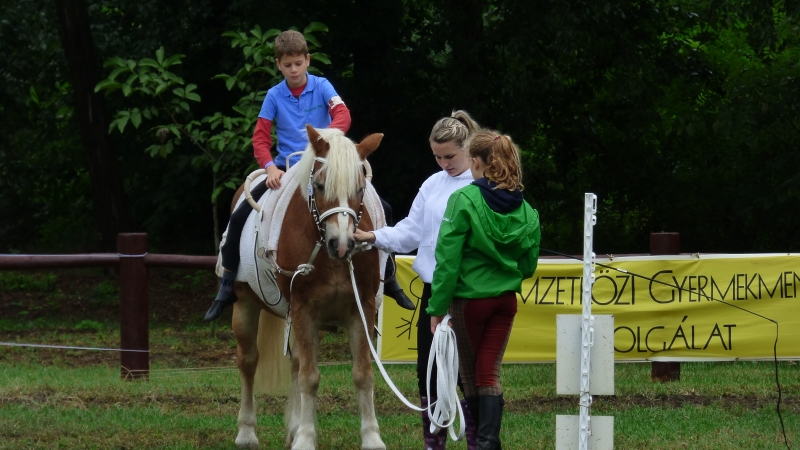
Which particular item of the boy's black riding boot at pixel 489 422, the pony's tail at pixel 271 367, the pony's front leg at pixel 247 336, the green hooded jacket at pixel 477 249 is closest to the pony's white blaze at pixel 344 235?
the green hooded jacket at pixel 477 249

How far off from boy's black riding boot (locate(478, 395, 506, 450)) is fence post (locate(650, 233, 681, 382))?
15.4 feet

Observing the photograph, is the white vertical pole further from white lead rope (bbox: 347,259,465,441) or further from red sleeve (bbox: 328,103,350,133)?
red sleeve (bbox: 328,103,350,133)

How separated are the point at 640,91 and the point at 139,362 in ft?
26.2

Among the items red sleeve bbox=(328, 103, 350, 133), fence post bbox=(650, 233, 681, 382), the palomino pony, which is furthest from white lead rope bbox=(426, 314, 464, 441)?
fence post bbox=(650, 233, 681, 382)

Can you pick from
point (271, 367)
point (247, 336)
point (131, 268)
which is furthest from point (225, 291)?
point (131, 268)

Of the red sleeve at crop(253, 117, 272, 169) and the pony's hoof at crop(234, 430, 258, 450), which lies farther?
the pony's hoof at crop(234, 430, 258, 450)

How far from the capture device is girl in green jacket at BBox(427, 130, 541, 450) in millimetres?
5094

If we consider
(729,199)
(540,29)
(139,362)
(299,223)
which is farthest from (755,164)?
(299,223)

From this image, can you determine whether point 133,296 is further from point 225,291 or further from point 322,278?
point 322,278

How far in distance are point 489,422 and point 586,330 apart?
3.17ft

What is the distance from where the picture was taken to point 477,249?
17.2 ft

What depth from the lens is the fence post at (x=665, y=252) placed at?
377 inches

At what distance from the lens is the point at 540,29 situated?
548 inches

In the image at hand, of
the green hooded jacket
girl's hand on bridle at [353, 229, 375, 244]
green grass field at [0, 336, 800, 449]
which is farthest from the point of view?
green grass field at [0, 336, 800, 449]
